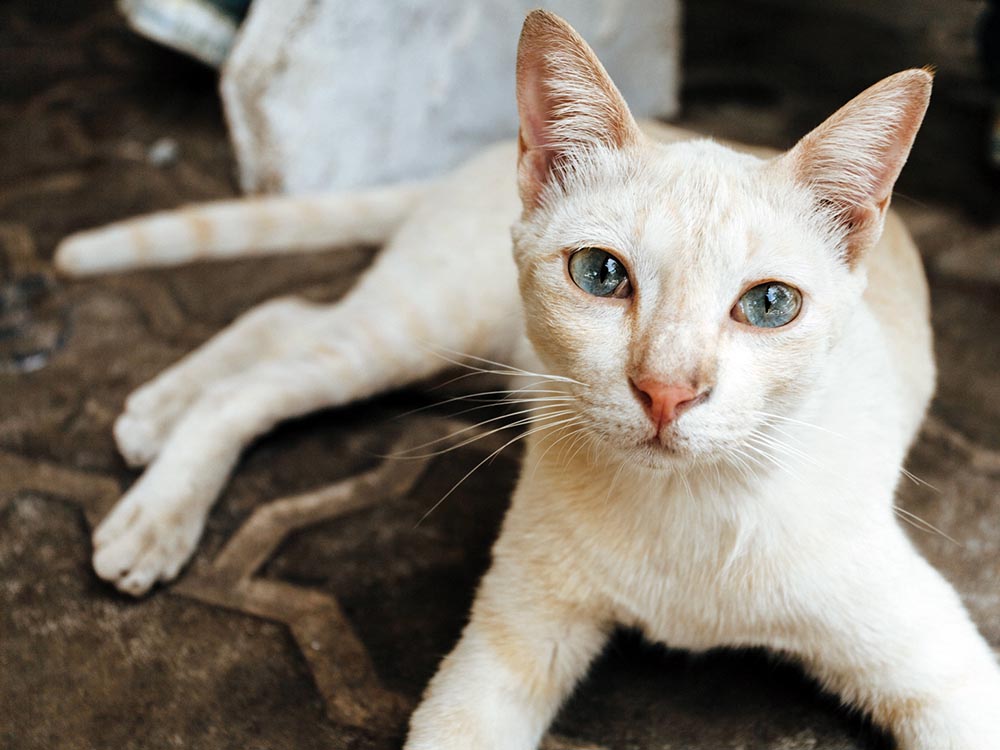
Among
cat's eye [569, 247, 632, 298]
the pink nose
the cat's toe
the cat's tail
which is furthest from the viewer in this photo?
the cat's tail

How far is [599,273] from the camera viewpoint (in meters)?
1.24

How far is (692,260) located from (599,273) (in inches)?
5.4

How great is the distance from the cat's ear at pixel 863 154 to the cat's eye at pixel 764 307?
0.48 ft

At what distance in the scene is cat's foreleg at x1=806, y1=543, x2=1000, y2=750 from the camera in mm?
1283

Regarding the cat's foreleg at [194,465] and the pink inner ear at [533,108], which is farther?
the cat's foreleg at [194,465]

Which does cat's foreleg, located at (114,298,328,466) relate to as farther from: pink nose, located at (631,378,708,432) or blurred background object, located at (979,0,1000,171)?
blurred background object, located at (979,0,1000,171)

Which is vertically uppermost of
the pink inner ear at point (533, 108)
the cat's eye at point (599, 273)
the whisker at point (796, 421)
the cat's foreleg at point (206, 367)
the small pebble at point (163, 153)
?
the pink inner ear at point (533, 108)

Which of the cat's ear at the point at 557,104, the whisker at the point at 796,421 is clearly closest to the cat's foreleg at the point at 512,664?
the whisker at the point at 796,421

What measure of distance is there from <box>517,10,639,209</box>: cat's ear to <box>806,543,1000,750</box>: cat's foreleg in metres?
0.73

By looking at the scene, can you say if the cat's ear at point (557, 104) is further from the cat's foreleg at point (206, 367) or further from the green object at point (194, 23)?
the green object at point (194, 23)

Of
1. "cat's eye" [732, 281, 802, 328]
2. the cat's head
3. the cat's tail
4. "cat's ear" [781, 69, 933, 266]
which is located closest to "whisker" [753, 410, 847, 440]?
the cat's head

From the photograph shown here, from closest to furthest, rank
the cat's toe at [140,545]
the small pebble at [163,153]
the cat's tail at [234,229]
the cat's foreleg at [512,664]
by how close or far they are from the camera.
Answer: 1. the cat's foreleg at [512,664]
2. the cat's toe at [140,545]
3. the cat's tail at [234,229]
4. the small pebble at [163,153]

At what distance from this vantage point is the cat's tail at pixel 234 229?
2.55 m

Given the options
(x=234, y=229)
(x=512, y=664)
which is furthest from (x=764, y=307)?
(x=234, y=229)
